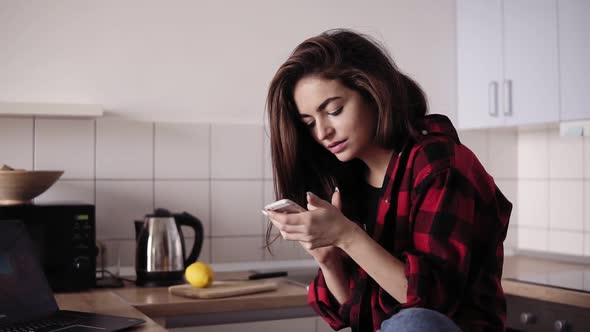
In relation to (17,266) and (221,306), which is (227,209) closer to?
(221,306)

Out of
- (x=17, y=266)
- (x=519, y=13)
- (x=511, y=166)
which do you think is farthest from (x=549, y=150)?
(x=17, y=266)

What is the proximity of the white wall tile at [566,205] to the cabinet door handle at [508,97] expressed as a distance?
1.42 feet

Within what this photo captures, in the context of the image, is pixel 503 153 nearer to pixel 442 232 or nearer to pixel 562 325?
pixel 562 325

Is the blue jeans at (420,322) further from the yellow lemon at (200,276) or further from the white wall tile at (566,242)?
the white wall tile at (566,242)

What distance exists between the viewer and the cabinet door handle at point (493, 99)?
2764 millimetres

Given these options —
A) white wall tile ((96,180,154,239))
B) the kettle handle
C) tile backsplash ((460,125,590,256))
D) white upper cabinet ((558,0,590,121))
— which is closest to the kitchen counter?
the kettle handle

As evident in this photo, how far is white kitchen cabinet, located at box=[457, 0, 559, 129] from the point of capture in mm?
2559

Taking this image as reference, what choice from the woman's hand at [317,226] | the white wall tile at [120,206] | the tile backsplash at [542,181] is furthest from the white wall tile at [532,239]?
the woman's hand at [317,226]

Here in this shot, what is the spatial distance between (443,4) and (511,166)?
28.8 inches

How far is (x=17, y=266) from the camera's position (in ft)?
5.41

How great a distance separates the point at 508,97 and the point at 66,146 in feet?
5.10

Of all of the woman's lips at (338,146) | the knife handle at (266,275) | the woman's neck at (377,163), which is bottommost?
the knife handle at (266,275)

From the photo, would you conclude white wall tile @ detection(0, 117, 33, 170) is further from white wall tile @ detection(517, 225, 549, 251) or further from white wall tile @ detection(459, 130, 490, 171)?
white wall tile @ detection(517, 225, 549, 251)

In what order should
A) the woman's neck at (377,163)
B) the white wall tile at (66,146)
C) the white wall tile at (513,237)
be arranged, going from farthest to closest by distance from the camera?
1. the white wall tile at (513,237)
2. the white wall tile at (66,146)
3. the woman's neck at (377,163)
